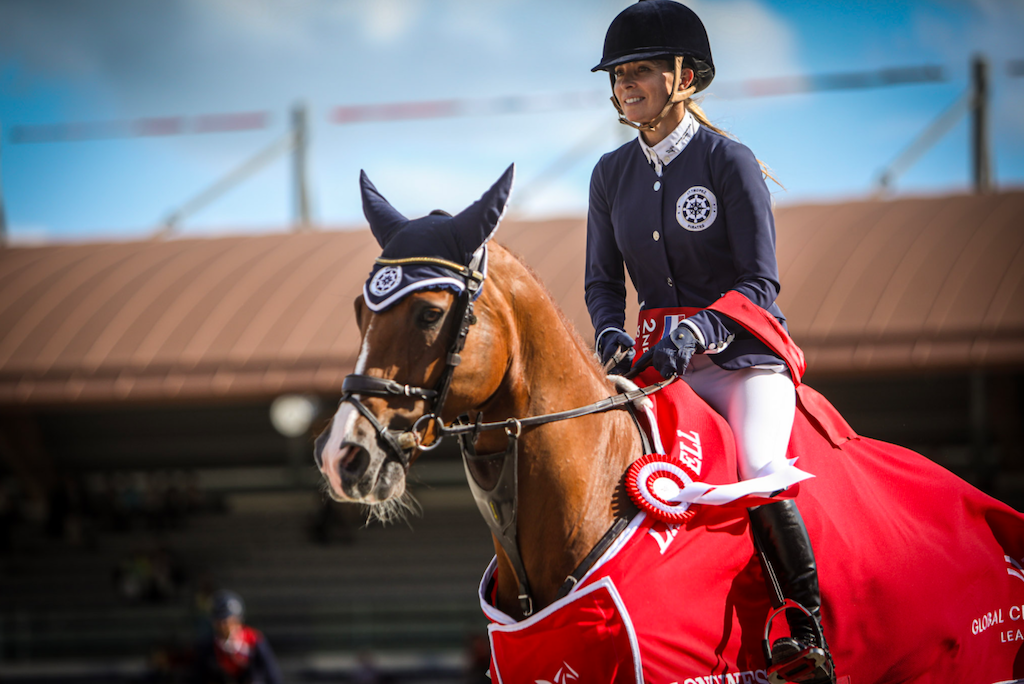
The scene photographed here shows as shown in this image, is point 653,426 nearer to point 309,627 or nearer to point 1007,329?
point 1007,329

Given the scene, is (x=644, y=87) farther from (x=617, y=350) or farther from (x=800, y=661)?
(x=800, y=661)

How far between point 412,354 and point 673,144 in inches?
42.1

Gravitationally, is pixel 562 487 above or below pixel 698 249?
below

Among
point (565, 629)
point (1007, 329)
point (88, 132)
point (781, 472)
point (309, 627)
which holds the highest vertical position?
point (88, 132)

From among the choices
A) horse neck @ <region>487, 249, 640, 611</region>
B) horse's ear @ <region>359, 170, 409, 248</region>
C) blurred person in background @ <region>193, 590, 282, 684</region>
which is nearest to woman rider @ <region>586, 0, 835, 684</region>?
horse neck @ <region>487, 249, 640, 611</region>

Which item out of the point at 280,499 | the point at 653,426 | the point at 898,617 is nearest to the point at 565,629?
the point at 653,426

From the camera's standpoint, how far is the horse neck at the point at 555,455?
7.31 ft

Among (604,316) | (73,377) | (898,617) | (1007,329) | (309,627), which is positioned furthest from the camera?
(309,627)

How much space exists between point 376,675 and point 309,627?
178 centimetres

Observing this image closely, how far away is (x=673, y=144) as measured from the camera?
2.54m

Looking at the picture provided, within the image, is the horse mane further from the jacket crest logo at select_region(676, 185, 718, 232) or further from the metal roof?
the metal roof

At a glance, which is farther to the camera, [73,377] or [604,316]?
[73,377]

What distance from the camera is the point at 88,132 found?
13344 millimetres

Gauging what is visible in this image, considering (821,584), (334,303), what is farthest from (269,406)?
(821,584)
